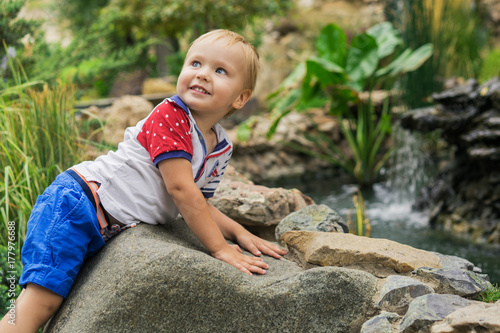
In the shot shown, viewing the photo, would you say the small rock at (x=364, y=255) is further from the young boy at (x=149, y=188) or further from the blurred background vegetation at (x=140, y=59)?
the blurred background vegetation at (x=140, y=59)

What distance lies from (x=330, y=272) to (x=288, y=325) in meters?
0.21

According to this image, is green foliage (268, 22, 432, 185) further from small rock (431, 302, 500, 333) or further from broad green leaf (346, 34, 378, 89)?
small rock (431, 302, 500, 333)

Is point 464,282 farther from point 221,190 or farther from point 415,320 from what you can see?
point 221,190

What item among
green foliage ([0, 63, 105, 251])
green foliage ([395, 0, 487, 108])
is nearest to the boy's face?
green foliage ([0, 63, 105, 251])

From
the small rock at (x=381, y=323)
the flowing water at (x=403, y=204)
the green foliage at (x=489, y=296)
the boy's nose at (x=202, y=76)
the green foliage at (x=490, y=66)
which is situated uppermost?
the boy's nose at (x=202, y=76)

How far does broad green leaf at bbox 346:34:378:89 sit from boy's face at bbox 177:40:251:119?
4.70 metres

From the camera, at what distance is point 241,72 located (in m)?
1.69

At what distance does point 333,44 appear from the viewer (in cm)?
656

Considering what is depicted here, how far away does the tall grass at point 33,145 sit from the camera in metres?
2.33

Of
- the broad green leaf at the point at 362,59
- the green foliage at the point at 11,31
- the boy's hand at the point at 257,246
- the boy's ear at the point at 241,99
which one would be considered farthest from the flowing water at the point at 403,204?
the green foliage at the point at 11,31

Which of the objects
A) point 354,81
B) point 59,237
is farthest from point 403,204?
point 59,237

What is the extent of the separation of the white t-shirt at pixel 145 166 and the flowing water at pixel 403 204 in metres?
2.58

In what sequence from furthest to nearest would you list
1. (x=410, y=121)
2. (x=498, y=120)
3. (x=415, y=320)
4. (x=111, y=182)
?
(x=410, y=121)
(x=498, y=120)
(x=111, y=182)
(x=415, y=320)

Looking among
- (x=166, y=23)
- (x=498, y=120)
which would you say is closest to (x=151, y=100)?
(x=166, y=23)
